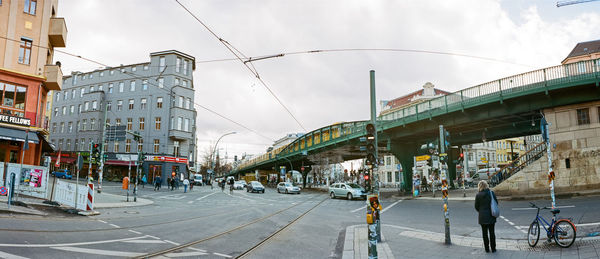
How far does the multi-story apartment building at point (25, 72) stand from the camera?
21312 mm

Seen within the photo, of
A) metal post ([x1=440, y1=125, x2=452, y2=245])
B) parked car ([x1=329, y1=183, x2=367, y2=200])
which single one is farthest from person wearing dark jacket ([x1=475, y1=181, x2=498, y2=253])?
parked car ([x1=329, y1=183, x2=367, y2=200])

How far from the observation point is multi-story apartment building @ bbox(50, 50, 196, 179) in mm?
A: 50406

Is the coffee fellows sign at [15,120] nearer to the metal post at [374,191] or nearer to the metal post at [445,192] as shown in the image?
the metal post at [374,191]

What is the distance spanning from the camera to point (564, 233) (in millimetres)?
7461

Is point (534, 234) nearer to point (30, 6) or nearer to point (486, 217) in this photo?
point (486, 217)

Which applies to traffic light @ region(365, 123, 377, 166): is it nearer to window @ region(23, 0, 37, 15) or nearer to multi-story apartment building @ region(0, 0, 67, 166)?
multi-story apartment building @ region(0, 0, 67, 166)

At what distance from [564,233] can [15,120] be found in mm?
27403

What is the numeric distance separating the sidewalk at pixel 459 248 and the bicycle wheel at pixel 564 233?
0.13 meters

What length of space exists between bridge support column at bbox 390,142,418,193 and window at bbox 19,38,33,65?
99.4 feet

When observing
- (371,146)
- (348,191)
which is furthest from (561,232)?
(348,191)

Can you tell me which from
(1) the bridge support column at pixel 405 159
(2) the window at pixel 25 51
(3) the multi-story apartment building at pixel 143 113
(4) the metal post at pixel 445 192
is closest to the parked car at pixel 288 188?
(1) the bridge support column at pixel 405 159

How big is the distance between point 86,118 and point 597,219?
2460 inches

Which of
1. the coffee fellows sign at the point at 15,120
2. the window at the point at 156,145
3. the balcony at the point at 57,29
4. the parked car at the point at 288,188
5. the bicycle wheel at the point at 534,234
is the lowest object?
the parked car at the point at 288,188

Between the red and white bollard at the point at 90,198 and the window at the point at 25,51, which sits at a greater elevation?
the window at the point at 25,51
